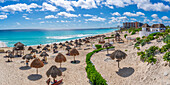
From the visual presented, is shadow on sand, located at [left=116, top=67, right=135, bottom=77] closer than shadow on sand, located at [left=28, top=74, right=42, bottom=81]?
Yes

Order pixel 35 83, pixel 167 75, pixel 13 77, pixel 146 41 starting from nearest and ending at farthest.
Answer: pixel 167 75 → pixel 35 83 → pixel 13 77 → pixel 146 41

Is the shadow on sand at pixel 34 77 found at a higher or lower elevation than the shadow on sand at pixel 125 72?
lower

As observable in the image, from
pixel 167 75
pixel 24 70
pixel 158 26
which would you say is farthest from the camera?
pixel 158 26

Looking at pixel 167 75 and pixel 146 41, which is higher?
pixel 146 41

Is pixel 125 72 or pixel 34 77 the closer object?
pixel 125 72

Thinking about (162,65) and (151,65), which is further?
(151,65)

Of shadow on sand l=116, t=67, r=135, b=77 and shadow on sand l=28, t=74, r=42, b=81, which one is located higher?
shadow on sand l=116, t=67, r=135, b=77

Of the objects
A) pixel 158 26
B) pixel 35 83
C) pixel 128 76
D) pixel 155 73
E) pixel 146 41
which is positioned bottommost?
pixel 35 83

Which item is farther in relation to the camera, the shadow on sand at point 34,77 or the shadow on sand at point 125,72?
the shadow on sand at point 34,77

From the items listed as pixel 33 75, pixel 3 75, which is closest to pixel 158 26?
pixel 33 75

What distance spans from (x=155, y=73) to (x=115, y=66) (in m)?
5.90

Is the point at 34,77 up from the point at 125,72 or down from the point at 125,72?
down

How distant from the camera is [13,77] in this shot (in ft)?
49.1

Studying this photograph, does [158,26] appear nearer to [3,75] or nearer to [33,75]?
[33,75]
